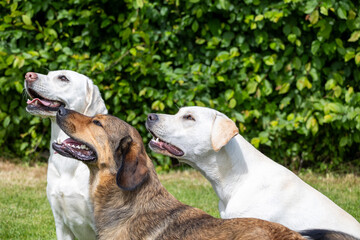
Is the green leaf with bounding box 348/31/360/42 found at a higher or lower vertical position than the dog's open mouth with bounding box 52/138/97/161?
lower

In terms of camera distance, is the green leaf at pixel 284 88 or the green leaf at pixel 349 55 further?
the green leaf at pixel 284 88

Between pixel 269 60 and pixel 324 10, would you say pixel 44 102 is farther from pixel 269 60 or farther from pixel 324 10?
pixel 324 10

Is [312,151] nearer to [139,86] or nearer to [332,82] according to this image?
[332,82]

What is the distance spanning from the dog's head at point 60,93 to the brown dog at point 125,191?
3.43ft

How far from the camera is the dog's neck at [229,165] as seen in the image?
4.91 meters

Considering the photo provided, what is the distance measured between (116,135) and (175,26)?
4.59 meters

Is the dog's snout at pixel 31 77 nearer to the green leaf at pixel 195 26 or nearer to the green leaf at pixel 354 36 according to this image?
the green leaf at pixel 195 26

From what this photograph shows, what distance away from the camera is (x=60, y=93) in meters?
5.28

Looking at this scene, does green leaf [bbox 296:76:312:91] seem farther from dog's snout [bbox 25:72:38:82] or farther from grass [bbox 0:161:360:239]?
dog's snout [bbox 25:72:38:82]

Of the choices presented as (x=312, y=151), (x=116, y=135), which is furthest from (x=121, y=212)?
(x=312, y=151)

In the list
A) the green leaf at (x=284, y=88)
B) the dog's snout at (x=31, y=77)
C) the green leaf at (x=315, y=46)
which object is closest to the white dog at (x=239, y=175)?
the dog's snout at (x=31, y=77)

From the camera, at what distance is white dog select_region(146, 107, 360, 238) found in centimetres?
470

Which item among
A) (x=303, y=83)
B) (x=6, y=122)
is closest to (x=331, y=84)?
(x=303, y=83)

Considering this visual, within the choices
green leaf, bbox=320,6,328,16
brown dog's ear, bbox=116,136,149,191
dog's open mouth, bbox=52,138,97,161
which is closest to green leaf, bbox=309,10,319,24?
green leaf, bbox=320,6,328,16
